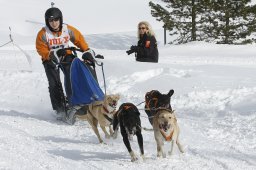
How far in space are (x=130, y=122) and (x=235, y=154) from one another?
5.02ft

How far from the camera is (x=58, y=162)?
18.2 ft

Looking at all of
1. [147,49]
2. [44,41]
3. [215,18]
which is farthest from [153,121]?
[215,18]

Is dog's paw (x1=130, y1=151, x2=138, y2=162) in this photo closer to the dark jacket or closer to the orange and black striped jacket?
the orange and black striped jacket

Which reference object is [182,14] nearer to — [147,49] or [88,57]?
[147,49]

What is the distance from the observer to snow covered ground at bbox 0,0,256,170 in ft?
18.7

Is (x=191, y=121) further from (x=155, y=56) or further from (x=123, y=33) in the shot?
(x=123, y=33)

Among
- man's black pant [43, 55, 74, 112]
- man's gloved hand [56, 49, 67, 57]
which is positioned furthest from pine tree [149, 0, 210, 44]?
man's gloved hand [56, 49, 67, 57]

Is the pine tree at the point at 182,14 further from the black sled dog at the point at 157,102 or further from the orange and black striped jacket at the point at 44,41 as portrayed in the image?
the black sled dog at the point at 157,102

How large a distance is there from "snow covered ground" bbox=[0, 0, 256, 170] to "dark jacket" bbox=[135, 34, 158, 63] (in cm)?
58

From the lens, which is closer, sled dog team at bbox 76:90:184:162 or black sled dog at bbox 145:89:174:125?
sled dog team at bbox 76:90:184:162

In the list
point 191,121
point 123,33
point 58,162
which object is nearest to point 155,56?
point 191,121

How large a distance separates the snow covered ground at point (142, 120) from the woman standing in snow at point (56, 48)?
19.7 inches

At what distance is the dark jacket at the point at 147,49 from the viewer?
1038cm

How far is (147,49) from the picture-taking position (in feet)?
35.1
